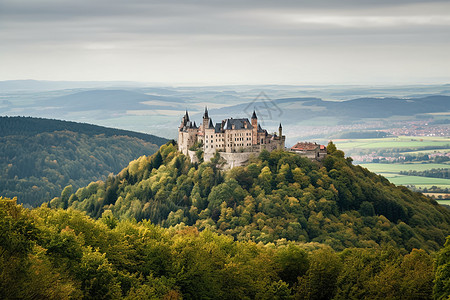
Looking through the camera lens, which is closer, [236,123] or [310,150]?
[236,123]

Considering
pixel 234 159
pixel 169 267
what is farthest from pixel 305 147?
pixel 169 267

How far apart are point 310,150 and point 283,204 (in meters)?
15.4

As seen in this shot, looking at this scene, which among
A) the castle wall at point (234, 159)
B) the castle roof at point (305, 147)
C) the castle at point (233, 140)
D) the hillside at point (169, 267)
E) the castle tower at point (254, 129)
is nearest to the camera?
the hillside at point (169, 267)

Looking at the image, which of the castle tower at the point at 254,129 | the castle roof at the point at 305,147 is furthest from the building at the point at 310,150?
the castle tower at the point at 254,129

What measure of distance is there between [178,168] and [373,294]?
71109mm

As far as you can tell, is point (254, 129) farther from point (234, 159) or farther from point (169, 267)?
point (169, 267)

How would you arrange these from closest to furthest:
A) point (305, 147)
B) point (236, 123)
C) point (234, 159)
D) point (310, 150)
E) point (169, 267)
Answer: point (169, 267) → point (234, 159) → point (236, 123) → point (310, 150) → point (305, 147)

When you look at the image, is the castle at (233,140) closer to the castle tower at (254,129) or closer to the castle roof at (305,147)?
the castle tower at (254,129)

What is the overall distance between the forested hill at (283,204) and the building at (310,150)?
1.74 m

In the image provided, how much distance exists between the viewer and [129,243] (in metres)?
56.1

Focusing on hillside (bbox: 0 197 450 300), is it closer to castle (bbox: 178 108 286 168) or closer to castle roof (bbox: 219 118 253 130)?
castle (bbox: 178 108 286 168)

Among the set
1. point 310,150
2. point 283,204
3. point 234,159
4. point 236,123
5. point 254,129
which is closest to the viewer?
→ point 283,204

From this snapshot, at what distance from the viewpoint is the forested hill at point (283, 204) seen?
105188 millimetres

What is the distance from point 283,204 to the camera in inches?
4289
